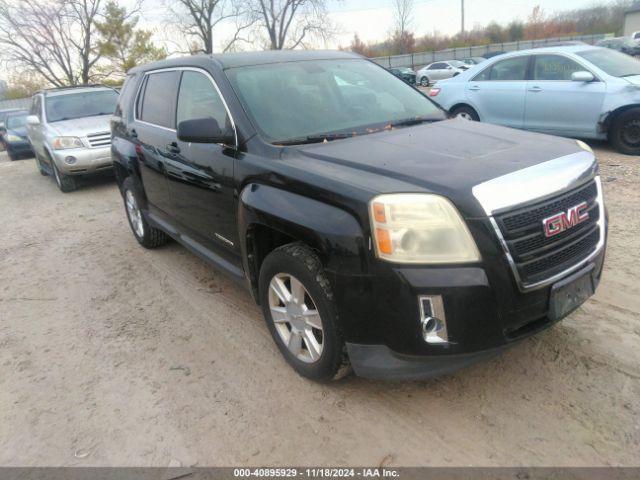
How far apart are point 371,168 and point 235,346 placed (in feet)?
5.37

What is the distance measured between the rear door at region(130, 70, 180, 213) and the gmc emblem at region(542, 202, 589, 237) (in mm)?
2809

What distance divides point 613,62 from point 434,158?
6.61 m

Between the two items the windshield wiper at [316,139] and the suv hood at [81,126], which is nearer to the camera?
the windshield wiper at [316,139]

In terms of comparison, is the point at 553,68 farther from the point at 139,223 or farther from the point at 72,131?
the point at 72,131

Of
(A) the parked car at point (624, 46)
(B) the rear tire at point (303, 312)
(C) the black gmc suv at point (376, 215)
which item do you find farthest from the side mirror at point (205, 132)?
(A) the parked car at point (624, 46)

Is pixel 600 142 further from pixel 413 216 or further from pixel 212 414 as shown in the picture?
pixel 212 414

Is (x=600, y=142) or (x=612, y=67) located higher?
(x=612, y=67)

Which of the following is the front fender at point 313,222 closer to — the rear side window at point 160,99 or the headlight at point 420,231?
the headlight at point 420,231

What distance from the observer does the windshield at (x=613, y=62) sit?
721 centimetres

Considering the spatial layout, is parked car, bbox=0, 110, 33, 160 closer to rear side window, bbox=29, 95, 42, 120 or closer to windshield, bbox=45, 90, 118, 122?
rear side window, bbox=29, 95, 42, 120

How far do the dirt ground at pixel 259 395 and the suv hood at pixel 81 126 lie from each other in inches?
202

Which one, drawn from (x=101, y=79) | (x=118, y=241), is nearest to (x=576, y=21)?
(x=101, y=79)

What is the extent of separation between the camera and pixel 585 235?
2549mm

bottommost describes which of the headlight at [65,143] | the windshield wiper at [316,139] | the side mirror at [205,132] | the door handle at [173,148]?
the headlight at [65,143]
